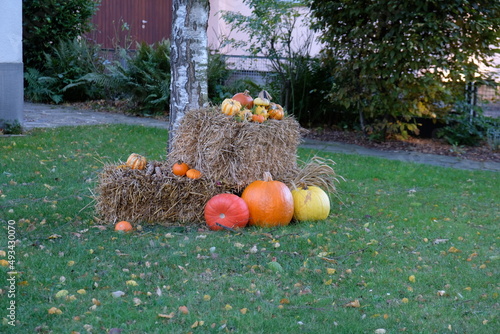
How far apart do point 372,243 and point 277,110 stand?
1.84 meters

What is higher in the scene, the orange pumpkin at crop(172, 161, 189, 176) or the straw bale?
the orange pumpkin at crop(172, 161, 189, 176)

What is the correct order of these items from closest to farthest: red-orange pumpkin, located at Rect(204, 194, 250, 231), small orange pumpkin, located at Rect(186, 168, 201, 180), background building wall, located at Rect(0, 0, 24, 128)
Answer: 1. red-orange pumpkin, located at Rect(204, 194, 250, 231)
2. small orange pumpkin, located at Rect(186, 168, 201, 180)
3. background building wall, located at Rect(0, 0, 24, 128)

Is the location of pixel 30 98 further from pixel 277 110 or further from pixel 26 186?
pixel 277 110

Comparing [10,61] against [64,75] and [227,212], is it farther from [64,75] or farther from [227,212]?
[227,212]

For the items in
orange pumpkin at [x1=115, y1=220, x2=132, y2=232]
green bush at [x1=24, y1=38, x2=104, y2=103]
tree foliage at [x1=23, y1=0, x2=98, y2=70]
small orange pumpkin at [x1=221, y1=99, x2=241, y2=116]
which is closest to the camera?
orange pumpkin at [x1=115, y1=220, x2=132, y2=232]

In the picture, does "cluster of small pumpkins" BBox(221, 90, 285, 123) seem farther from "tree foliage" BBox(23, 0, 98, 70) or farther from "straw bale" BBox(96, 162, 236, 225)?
"tree foliage" BBox(23, 0, 98, 70)

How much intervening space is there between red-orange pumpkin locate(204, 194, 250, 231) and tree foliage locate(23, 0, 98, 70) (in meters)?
11.3

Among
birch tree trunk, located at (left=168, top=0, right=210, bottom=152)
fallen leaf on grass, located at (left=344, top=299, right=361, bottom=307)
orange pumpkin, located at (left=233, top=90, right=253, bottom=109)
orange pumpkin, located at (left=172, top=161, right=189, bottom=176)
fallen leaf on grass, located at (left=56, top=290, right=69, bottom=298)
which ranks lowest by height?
fallen leaf on grass, located at (left=344, top=299, right=361, bottom=307)

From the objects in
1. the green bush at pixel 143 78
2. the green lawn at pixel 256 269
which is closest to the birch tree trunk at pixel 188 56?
the green lawn at pixel 256 269

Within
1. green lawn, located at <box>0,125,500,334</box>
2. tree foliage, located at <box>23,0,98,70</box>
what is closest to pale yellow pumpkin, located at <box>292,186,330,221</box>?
green lawn, located at <box>0,125,500,334</box>

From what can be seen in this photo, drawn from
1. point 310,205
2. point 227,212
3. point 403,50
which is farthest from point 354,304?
point 403,50

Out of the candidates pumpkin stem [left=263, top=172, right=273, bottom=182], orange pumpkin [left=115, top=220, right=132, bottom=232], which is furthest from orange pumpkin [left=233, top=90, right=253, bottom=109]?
orange pumpkin [left=115, top=220, right=132, bottom=232]

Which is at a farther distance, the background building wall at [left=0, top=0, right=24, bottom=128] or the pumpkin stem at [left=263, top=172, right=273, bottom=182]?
the background building wall at [left=0, top=0, right=24, bottom=128]

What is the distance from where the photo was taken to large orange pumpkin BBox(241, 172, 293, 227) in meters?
5.39
